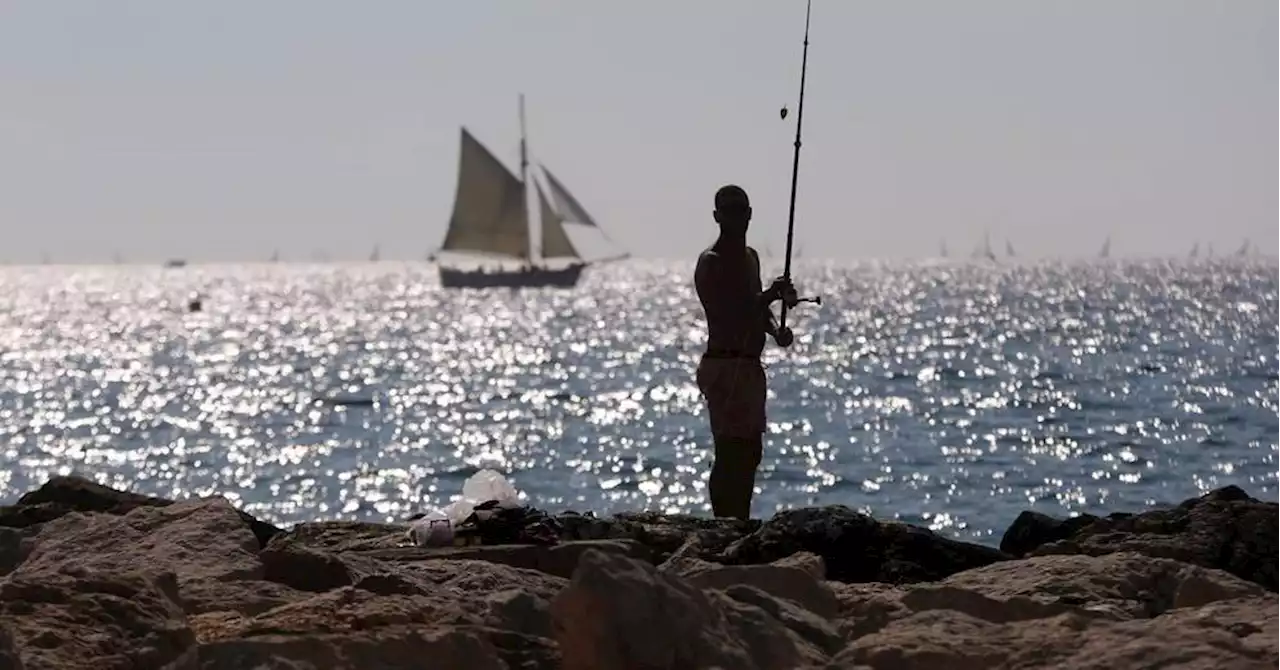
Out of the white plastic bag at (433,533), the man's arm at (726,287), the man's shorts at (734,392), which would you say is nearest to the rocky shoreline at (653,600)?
the white plastic bag at (433,533)

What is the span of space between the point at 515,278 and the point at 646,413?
7402cm

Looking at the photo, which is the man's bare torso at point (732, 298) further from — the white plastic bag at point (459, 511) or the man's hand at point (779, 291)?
the white plastic bag at point (459, 511)

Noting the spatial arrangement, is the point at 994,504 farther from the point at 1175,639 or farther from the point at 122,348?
the point at 122,348

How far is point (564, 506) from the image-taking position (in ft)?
77.9

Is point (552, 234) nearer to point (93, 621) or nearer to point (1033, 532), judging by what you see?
point (1033, 532)

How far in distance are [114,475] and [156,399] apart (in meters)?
17.8

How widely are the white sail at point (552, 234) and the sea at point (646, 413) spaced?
7439mm

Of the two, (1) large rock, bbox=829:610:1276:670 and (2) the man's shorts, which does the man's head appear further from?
(1) large rock, bbox=829:610:1276:670

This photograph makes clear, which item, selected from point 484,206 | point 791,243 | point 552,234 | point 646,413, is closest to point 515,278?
point 552,234

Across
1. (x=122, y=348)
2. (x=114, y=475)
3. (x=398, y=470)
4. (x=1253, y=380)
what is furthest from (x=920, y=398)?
(x=122, y=348)

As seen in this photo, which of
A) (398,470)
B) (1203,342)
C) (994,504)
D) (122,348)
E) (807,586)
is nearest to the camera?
(807,586)

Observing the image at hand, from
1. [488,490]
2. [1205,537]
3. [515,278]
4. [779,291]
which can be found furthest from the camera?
[515,278]

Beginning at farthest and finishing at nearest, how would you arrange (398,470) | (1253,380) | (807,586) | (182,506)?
1. (1253,380)
2. (398,470)
3. (182,506)
4. (807,586)

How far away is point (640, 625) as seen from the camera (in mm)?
3996
